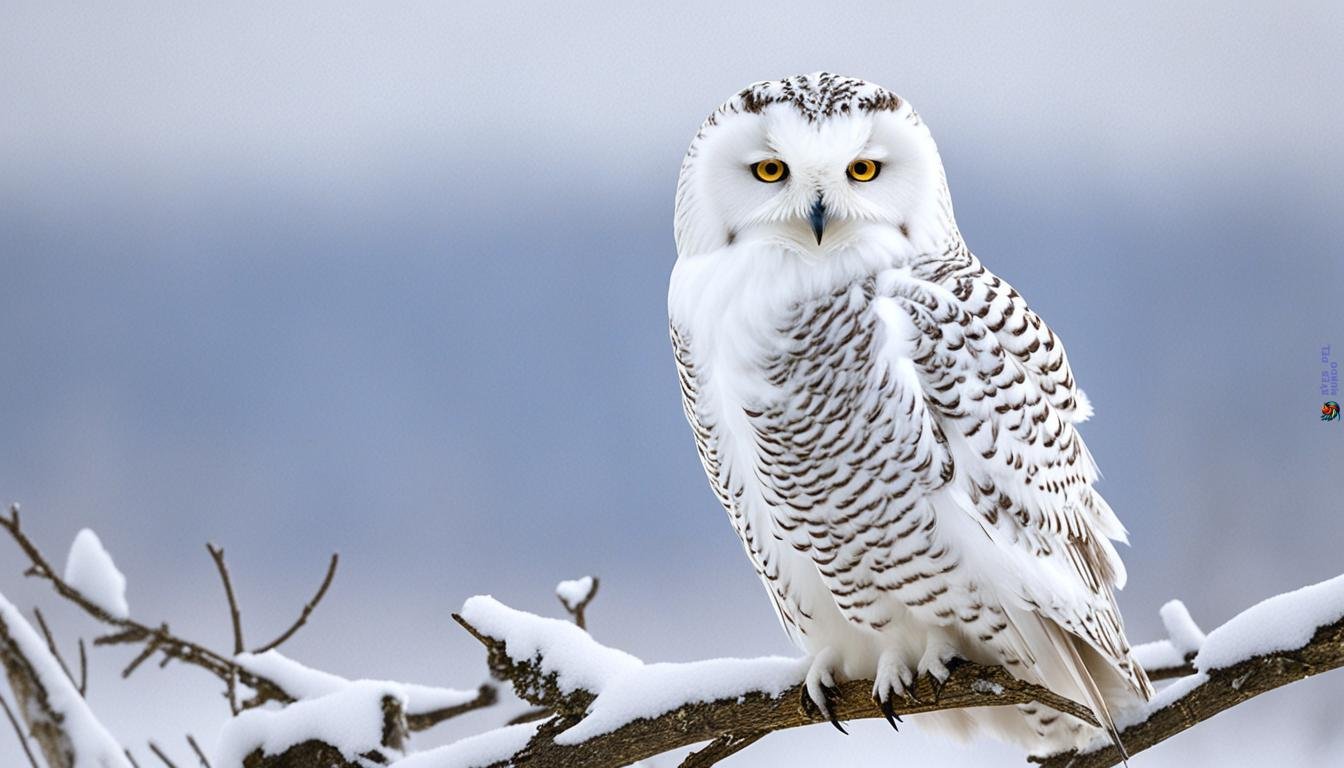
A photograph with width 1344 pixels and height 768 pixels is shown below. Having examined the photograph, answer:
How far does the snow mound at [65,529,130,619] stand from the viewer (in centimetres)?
151

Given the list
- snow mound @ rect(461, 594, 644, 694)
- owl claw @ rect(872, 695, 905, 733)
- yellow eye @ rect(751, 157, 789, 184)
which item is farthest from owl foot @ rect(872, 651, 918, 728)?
yellow eye @ rect(751, 157, 789, 184)

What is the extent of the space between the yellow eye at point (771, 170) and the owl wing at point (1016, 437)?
125 mm

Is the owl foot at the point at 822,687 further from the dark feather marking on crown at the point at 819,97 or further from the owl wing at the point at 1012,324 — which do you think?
the dark feather marking on crown at the point at 819,97

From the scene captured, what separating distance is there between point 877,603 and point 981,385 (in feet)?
0.67

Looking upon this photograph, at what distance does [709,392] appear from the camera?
3.76ft

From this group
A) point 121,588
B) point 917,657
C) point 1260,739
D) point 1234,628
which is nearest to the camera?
point 1234,628

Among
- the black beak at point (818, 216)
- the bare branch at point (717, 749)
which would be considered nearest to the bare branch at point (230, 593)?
the bare branch at point (717, 749)

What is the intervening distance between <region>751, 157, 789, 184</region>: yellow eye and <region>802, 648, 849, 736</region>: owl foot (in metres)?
0.43

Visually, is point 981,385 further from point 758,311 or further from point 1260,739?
point 1260,739

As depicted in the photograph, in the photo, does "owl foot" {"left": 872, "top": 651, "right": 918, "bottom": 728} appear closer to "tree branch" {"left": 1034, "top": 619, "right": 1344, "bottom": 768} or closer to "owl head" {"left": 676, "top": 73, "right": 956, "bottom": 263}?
"tree branch" {"left": 1034, "top": 619, "right": 1344, "bottom": 768}

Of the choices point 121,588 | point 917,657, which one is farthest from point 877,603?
point 121,588

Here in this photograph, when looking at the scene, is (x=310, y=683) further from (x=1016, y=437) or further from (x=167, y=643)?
(x=1016, y=437)

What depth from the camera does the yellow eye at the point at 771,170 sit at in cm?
105

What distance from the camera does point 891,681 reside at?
45.3 inches
